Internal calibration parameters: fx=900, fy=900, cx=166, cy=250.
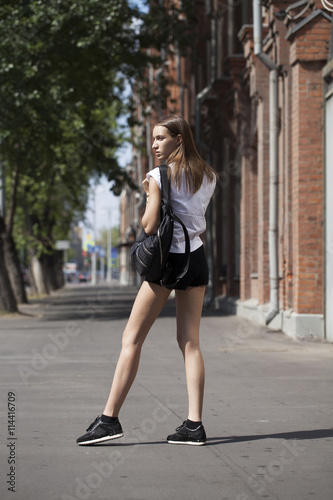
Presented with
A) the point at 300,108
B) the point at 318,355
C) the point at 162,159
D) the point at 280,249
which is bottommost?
the point at 318,355

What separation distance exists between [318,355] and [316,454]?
6128 millimetres

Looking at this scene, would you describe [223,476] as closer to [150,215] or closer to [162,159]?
[150,215]

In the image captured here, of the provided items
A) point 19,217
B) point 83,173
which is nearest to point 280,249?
point 83,173

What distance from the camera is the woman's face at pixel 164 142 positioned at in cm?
544

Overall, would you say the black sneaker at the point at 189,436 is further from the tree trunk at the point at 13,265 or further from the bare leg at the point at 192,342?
the tree trunk at the point at 13,265

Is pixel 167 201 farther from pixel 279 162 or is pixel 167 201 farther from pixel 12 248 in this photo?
pixel 12 248

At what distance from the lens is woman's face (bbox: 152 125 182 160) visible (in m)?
5.44

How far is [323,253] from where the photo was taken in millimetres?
Result: 13539

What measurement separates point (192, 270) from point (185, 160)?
659mm

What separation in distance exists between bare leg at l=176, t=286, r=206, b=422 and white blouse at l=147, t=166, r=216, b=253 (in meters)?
0.29

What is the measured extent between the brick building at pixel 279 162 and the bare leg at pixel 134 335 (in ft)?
25.5

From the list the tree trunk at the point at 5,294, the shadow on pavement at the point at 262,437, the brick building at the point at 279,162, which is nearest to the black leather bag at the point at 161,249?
the shadow on pavement at the point at 262,437

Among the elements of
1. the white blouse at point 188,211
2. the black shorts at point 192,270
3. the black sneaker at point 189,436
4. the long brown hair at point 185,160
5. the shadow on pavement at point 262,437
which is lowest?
the shadow on pavement at point 262,437

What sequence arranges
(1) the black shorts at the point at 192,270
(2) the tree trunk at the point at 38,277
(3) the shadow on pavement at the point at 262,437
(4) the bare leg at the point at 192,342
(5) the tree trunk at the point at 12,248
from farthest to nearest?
(2) the tree trunk at the point at 38,277 → (5) the tree trunk at the point at 12,248 → (3) the shadow on pavement at the point at 262,437 → (4) the bare leg at the point at 192,342 → (1) the black shorts at the point at 192,270
